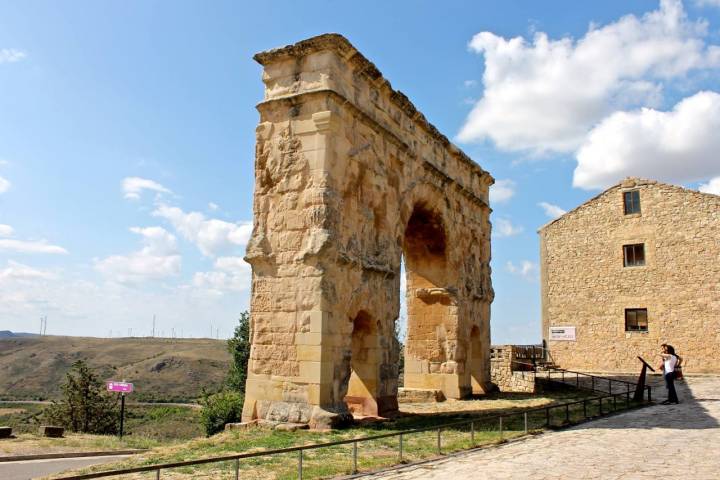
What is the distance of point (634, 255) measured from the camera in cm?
2552

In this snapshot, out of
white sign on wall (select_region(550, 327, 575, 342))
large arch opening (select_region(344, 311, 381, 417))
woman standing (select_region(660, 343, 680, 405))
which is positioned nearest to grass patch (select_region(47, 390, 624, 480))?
large arch opening (select_region(344, 311, 381, 417))

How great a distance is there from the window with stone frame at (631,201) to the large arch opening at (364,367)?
16767mm

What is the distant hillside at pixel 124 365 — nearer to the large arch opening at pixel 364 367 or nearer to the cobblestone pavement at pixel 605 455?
the large arch opening at pixel 364 367

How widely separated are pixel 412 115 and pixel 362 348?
6.29 meters

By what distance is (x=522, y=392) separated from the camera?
2069 centimetres

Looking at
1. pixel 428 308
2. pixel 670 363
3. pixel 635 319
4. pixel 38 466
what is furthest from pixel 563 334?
pixel 38 466

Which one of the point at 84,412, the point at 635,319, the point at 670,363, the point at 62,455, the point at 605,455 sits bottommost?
the point at 84,412

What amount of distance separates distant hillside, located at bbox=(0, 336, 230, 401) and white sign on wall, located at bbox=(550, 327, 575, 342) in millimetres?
41655

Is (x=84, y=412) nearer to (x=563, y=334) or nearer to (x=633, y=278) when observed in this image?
(x=563, y=334)

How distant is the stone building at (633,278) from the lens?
23766mm

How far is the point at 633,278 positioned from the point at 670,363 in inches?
448

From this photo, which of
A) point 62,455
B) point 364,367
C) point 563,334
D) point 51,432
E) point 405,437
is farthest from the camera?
point 563,334

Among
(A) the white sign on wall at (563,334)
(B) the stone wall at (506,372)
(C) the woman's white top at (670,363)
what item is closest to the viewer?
(C) the woman's white top at (670,363)

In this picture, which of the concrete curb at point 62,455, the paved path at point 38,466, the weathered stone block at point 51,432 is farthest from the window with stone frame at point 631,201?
the weathered stone block at point 51,432
